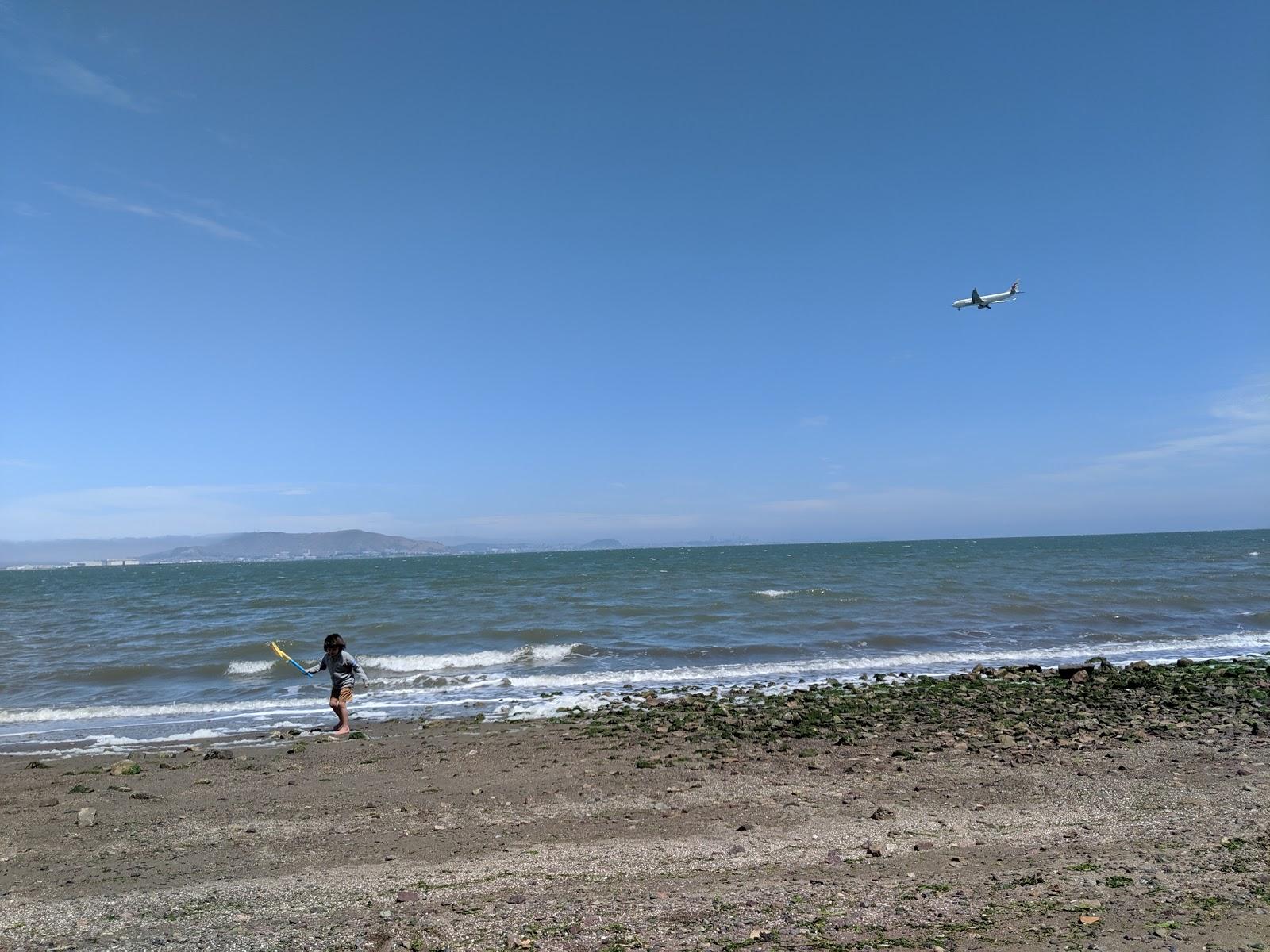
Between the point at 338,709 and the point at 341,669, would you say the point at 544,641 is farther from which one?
the point at 338,709

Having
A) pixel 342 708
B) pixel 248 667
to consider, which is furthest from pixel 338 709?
pixel 248 667

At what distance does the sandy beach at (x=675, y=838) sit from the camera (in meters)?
5.10

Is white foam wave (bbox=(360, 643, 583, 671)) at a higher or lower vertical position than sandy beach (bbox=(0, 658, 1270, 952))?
lower

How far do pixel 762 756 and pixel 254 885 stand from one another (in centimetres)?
639

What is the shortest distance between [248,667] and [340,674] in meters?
10.2

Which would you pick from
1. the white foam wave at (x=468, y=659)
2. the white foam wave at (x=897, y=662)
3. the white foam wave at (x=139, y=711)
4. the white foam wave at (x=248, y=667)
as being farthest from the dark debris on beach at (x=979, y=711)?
the white foam wave at (x=248, y=667)

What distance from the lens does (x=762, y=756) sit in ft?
34.3

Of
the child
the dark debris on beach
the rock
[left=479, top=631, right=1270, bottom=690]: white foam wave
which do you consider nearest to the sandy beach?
the dark debris on beach

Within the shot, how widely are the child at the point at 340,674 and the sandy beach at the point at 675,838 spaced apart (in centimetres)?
55

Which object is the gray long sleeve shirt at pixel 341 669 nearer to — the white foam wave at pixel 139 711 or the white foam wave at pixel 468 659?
the white foam wave at pixel 139 711

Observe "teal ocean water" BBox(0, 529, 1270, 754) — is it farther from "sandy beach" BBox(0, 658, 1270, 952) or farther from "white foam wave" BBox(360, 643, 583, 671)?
"sandy beach" BBox(0, 658, 1270, 952)

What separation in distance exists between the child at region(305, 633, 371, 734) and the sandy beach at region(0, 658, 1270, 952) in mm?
554

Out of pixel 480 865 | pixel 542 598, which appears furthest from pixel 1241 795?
pixel 542 598

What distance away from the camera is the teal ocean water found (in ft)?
54.3
